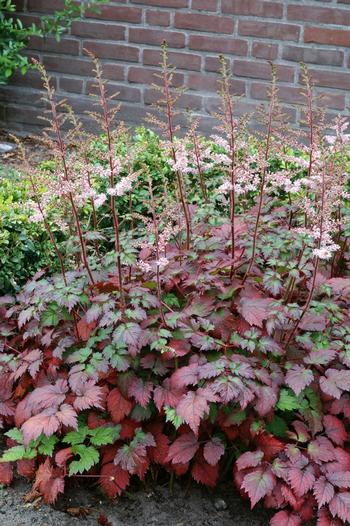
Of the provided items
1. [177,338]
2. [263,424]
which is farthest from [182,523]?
[177,338]

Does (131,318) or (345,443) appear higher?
(131,318)

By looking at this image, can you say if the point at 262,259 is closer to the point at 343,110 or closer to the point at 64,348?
the point at 64,348

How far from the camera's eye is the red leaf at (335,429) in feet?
7.38

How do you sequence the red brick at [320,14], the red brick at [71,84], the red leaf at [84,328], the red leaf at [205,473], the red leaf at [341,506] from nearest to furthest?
the red leaf at [341,506] → the red leaf at [205,473] → the red leaf at [84,328] → the red brick at [320,14] → the red brick at [71,84]

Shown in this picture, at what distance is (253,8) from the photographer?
4793mm

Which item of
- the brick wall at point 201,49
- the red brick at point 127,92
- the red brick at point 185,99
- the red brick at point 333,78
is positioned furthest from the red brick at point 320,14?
the red brick at point 127,92

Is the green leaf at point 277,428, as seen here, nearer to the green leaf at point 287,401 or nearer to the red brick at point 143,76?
the green leaf at point 287,401

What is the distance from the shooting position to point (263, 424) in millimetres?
2270

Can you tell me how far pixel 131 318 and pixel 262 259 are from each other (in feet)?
1.98

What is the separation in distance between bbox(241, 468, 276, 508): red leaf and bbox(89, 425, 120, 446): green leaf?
43 centimetres

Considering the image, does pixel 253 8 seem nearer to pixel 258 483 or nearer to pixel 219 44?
pixel 219 44

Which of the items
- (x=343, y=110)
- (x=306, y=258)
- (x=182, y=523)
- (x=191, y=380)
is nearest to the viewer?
(x=191, y=380)

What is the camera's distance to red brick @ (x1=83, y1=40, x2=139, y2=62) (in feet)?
16.9

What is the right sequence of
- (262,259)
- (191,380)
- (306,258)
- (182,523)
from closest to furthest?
(191,380)
(182,523)
(306,258)
(262,259)
